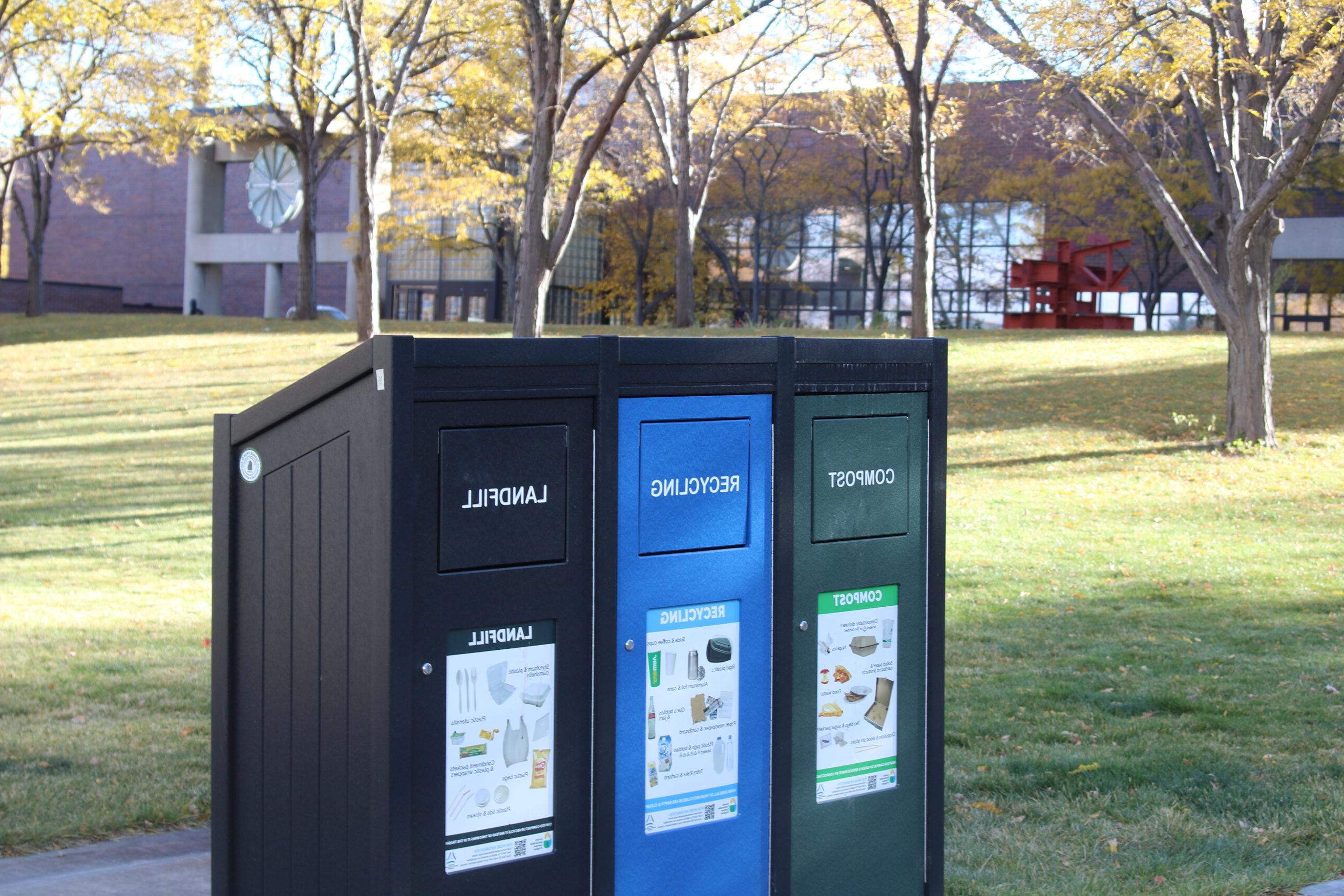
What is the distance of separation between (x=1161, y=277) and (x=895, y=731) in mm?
46480

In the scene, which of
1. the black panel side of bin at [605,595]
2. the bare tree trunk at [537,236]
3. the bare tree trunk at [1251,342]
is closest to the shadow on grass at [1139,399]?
the bare tree trunk at [1251,342]

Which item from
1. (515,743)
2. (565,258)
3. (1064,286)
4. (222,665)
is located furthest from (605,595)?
(565,258)

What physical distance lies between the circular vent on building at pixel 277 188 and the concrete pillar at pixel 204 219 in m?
1.61

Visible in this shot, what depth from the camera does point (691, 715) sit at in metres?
3.06

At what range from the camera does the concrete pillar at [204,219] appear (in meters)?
53.5

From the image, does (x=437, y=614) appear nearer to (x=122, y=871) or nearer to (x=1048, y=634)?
(x=122, y=871)

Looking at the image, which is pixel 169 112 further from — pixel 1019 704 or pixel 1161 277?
pixel 1161 277

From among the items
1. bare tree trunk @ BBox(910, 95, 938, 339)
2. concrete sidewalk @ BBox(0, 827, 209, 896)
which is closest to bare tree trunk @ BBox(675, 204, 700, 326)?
bare tree trunk @ BBox(910, 95, 938, 339)

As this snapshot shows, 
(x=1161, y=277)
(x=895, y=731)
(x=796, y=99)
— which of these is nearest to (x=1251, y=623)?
(x=895, y=731)

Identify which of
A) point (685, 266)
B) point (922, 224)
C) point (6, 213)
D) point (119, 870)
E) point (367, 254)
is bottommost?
point (119, 870)

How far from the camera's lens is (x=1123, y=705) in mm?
6387

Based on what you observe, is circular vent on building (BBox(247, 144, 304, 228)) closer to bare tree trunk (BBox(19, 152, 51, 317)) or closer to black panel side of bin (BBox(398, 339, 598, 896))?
bare tree trunk (BBox(19, 152, 51, 317))

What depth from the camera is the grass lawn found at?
4.66 metres

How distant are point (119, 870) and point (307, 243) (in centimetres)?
3387
